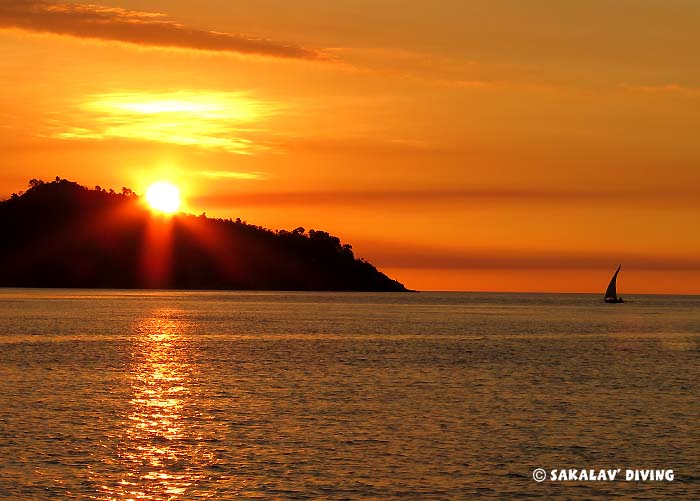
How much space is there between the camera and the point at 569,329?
193125mm

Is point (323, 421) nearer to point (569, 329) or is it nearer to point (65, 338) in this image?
point (65, 338)

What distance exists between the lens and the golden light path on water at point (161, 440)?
133 feet

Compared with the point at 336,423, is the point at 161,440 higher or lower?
lower

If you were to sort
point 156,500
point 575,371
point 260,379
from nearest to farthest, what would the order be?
point 156,500, point 260,379, point 575,371

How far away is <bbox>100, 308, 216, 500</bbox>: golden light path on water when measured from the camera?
1596 inches

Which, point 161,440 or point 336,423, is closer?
point 161,440

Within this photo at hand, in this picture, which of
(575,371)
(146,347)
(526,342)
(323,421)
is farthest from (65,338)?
(323,421)

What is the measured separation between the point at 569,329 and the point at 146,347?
95.2m

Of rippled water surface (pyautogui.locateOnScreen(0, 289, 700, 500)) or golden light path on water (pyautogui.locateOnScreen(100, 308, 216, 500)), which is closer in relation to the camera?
golden light path on water (pyautogui.locateOnScreen(100, 308, 216, 500))

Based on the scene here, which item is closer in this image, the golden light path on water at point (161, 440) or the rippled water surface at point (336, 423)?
the golden light path on water at point (161, 440)

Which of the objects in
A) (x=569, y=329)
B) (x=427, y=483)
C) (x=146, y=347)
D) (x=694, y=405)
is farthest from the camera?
(x=569, y=329)

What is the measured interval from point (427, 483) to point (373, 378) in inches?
1641

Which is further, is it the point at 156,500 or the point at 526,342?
the point at 526,342

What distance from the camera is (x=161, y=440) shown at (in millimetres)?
50844
